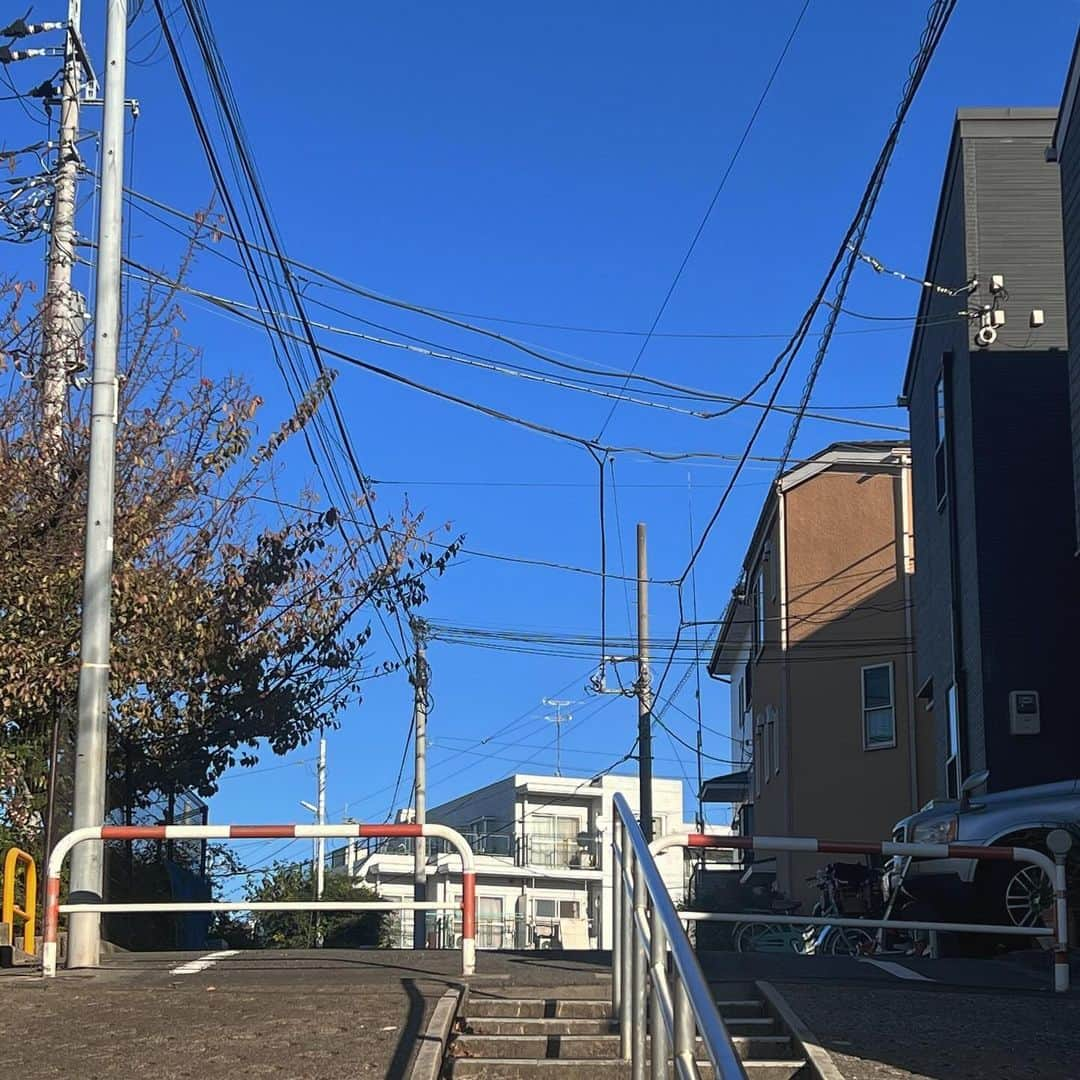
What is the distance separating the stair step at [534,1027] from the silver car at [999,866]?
5.98 m

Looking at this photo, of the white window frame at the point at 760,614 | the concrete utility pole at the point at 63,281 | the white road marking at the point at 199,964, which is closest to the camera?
the white road marking at the point at 199,964

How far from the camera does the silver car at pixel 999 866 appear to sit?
42.7 ft

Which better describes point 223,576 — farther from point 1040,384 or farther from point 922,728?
point 922,728

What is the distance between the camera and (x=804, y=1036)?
6918mm

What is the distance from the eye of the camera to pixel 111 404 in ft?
34.4

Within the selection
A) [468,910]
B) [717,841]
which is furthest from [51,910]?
[717,841]

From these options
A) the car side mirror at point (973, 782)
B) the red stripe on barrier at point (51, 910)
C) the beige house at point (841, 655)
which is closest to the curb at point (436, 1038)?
the red stripe on barrier at point (51, 910)

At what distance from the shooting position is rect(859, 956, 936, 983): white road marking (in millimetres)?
9527

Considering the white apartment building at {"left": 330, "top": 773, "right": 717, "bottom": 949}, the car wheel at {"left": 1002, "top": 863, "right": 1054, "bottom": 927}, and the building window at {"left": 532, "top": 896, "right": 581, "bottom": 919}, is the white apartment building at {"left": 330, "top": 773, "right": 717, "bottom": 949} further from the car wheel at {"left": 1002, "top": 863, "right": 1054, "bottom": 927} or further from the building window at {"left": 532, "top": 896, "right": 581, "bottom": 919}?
the car wheel at {"left": 1002, "top": 863, "right": 1054, "bottom": 927}

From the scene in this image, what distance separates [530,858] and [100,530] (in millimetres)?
43136

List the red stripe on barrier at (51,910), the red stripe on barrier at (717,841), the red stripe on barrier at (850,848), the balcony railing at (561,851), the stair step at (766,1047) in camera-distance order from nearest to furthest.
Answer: the stair step at (766,1047) → the red stripe on barrier at (51,910) → the red stripe on barrier at (850,848) → the red stripe on barrier at (717,841) → the balcony railing at (561,851)

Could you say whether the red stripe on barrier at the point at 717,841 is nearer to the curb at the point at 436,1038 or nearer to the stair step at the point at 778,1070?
the curb at the point at 436,1038

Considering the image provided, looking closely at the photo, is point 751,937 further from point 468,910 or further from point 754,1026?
point 754,1026

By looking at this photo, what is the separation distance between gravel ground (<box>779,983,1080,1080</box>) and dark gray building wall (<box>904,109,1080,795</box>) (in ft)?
31.2
